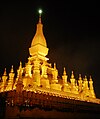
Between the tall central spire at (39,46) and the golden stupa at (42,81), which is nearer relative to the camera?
the golden stupa at (42,81)

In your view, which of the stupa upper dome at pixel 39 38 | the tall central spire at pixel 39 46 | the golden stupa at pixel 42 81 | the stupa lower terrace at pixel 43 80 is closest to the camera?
the golden stupa at pixel 42 81

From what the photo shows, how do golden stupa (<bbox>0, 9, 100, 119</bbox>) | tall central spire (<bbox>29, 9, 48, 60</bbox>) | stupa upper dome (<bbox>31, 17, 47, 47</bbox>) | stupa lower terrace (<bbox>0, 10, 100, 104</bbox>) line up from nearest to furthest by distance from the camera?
golden stupa (<bbox>0, 9, 100, 119</bbox>) < stupa lower terrace (<bbox>0, 10, 100, 104</bbox>) < tall central spire (<bbox>29, 9, 48, 60</bbox>) < stupa upper dome (<bbox>31, 17, 47, 47</bbox>)

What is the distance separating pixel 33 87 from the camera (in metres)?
18.1

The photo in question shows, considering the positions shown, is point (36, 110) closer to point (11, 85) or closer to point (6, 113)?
point (6, 113)

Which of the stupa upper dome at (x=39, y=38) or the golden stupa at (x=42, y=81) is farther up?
the stupa upper dome at (x=39, y=38)

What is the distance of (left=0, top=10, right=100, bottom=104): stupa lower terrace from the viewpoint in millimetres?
20000

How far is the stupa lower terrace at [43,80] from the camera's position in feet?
65.6

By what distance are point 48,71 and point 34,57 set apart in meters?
2.34

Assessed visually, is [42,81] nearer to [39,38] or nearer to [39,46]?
[39,46]

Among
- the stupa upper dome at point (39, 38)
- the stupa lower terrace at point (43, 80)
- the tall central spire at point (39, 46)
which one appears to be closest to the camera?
the stupa lower terrace at point (43, 80)

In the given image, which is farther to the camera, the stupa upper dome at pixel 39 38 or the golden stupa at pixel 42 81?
the stupa upper dome at pixel 39 38

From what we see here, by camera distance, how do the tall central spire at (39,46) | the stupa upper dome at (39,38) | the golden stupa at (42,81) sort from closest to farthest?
the golden stupa at (42,81), the tall central spire at (39,46), the stupa upper dome at (39,38)

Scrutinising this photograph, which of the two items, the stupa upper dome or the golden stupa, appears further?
the stupa upper dome

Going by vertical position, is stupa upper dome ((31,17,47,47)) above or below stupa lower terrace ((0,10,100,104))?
above
